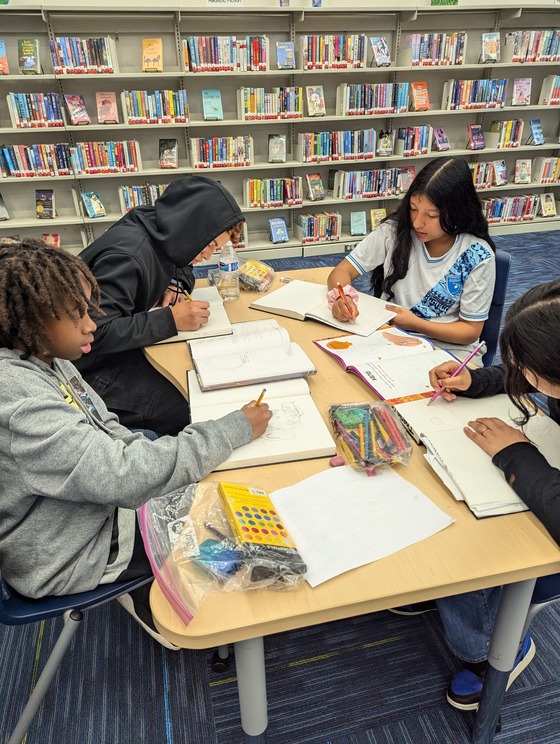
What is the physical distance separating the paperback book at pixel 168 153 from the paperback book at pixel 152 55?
0.46 m

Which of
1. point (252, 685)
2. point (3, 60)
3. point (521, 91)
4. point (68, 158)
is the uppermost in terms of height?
point (3, 60)

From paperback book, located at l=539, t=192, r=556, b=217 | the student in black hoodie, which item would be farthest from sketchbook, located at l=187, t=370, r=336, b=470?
paperback book, located at l=539, t=192, r=556, b=217

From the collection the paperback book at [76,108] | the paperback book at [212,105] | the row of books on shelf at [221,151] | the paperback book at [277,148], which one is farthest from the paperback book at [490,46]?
the paperback book at [76,108]

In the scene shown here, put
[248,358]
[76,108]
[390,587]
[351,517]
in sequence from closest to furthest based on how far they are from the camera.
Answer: [390,587], [351,517], [248,358], [76,108]

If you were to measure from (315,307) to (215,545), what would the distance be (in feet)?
3.45

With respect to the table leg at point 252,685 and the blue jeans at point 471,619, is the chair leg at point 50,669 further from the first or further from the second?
the blue jeans at point 471,619

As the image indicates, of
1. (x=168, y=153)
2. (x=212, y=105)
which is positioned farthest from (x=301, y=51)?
(x=168, y=153)

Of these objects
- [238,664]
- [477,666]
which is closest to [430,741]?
[477,666]

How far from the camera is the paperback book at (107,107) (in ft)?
11.7

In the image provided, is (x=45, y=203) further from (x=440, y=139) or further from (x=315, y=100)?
(x=440, y=139)

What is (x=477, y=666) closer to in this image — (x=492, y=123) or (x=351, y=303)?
(x=351, y=303)

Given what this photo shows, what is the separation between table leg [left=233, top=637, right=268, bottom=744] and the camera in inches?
30.5

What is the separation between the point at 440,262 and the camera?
173cm

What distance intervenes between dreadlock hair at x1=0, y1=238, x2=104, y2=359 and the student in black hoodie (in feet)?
1.72
